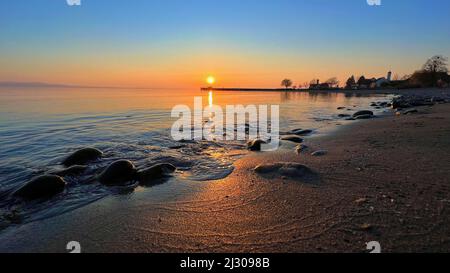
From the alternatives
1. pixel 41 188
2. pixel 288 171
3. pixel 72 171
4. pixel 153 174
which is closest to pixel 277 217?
pixel 288 171

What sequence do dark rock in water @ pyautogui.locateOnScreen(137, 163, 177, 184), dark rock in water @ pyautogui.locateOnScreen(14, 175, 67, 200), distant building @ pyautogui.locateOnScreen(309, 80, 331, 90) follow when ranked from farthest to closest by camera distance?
distant building @ pyautogui.locateOnScreen(309, 80, 331, 90), dark rock in water @ pyautogui.locateOnScreen(137, 163, 177, 184), dark rock in water @ pyautogui.locateOnScreen(14, 175, 67, 200)

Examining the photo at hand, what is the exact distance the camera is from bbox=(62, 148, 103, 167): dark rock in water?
27.7 ft

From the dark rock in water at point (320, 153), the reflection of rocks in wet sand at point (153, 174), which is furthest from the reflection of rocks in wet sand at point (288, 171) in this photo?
the reflection of rocks in wet sand at point (153, 174)

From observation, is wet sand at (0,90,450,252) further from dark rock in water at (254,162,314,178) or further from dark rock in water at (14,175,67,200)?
dark rock in water at (14,175,67,200)

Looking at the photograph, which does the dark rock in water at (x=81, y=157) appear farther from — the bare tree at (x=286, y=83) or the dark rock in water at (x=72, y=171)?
the bare tree at (x=286, y=83)

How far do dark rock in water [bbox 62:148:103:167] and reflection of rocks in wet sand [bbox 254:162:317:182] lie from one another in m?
5.54

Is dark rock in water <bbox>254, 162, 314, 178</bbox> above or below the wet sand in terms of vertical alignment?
above

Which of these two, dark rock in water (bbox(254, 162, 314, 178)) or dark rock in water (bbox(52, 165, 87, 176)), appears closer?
dark rock in water (bbox(254, 162, 314, 178))

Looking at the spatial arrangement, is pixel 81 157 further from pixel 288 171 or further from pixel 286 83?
pixel 286 83

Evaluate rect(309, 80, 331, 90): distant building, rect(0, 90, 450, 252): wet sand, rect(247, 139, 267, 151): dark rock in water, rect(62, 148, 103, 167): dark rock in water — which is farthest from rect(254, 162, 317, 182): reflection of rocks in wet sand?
rect(309, 80, 331, 90): distant building

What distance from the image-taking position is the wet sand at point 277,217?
11.8 feet

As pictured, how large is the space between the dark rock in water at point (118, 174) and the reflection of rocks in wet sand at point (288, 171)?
3.28 meters

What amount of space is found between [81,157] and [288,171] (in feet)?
21.5
